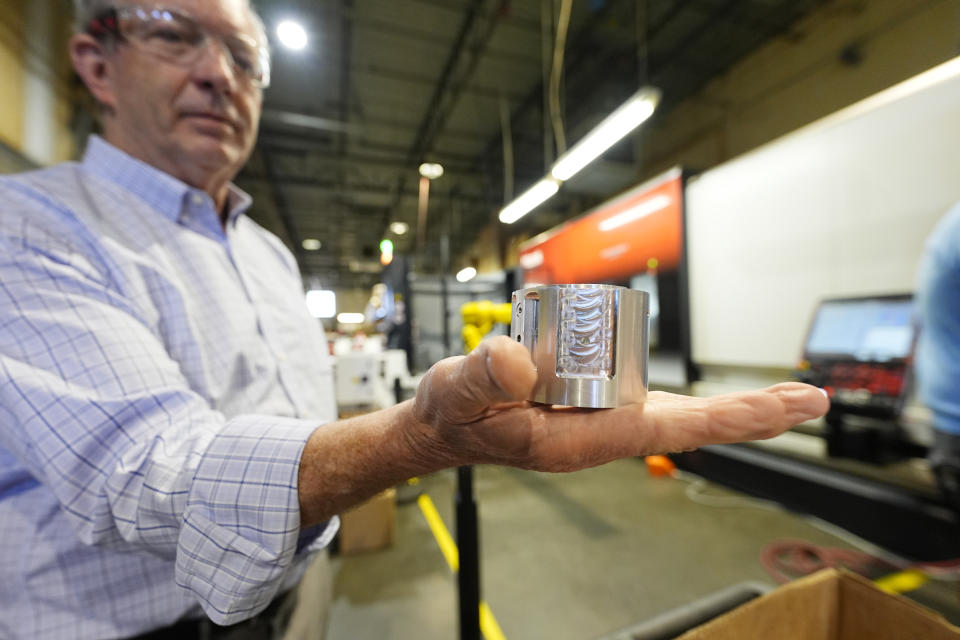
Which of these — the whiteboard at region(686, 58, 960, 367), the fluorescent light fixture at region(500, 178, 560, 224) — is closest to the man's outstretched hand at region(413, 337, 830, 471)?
the whiteboard at region(686, 58, 960, 367)

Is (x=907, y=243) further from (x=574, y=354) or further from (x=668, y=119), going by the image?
(x=668, y=119)

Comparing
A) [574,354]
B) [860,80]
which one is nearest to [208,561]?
[574,354]

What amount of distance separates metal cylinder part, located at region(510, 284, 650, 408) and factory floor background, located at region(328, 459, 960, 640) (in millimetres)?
1288

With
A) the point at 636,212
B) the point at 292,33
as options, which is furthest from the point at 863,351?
the point at 292,33

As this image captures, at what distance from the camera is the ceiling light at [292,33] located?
4.04m

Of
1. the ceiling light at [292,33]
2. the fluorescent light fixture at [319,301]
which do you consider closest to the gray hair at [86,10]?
the fluorescent light fixture at [319,301]

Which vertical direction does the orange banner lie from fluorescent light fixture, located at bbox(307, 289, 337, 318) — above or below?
above

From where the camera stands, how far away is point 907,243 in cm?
241

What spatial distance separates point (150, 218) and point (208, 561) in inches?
30.5

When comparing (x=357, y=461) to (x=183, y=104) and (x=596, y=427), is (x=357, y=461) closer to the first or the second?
(x=596, y=427)

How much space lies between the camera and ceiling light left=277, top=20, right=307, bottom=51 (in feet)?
13.3

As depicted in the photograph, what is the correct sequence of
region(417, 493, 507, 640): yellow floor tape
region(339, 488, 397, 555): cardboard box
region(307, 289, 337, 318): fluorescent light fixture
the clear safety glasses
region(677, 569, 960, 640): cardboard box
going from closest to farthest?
1. region(677, 569, 960, 640): cardboard box
2. the clear safety glasses
3. region(307, 289, 337, 318): fluorescent light fixture
4. region(417, 493, 507, 640): yellow floor tape
5. region(339, 488, 397, 555): cardboard box

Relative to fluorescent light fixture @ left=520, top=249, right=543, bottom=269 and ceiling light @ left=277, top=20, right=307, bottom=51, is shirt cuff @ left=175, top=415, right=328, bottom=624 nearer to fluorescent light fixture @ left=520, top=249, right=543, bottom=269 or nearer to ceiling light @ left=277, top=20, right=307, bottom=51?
ceiling light @ left=277, top=20, right=307, bottom=51

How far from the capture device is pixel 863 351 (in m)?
2.31
